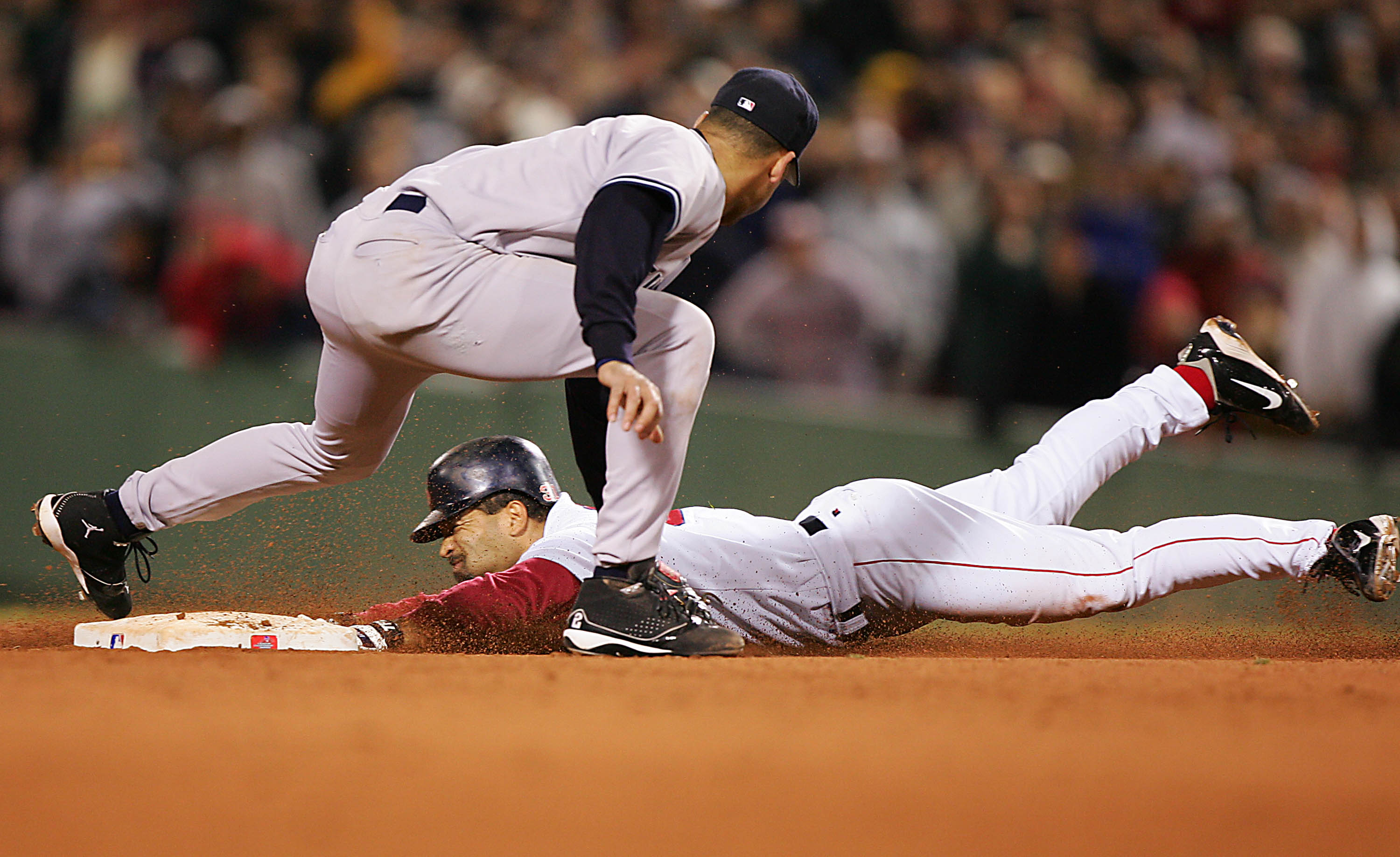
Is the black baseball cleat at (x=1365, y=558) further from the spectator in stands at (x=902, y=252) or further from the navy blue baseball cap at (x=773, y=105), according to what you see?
the spectator in stands at (x=902, y=252)

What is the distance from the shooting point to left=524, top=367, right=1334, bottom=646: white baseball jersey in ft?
11.7

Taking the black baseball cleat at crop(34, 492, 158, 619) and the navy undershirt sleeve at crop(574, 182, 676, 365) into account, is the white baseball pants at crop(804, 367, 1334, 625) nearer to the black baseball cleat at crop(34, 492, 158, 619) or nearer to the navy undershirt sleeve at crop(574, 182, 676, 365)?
the navy undershirt sleeve at crop(574, 182, 676, 365)

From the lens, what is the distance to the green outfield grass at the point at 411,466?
5.26 metres

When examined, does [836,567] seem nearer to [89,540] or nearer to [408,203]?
[408,203]

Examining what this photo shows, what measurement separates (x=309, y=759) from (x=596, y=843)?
541 millimetres


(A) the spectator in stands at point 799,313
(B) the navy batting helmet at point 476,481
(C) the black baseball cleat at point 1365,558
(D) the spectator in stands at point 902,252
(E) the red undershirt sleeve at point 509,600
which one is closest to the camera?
(E) the red undershirt sleeve at point 509,600

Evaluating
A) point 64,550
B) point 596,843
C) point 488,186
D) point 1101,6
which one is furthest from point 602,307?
point 1101,6

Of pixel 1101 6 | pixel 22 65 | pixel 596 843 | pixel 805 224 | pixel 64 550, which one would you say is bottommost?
pixel 64 550

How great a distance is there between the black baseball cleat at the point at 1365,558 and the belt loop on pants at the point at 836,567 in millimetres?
1241

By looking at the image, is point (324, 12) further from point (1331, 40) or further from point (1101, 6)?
point (1331, 40)

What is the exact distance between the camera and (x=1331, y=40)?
29.3ft

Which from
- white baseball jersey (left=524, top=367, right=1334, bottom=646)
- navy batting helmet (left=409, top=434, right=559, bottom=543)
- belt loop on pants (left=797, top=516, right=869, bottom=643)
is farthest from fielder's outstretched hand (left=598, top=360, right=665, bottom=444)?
navy batting helmet (left=409, top=434, right=559, bottom=543)

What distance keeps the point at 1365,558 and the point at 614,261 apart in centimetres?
216

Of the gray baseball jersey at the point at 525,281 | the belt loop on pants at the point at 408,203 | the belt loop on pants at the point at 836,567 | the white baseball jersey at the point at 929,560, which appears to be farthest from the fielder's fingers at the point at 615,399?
the belt loop on pants at the point at 836,567
